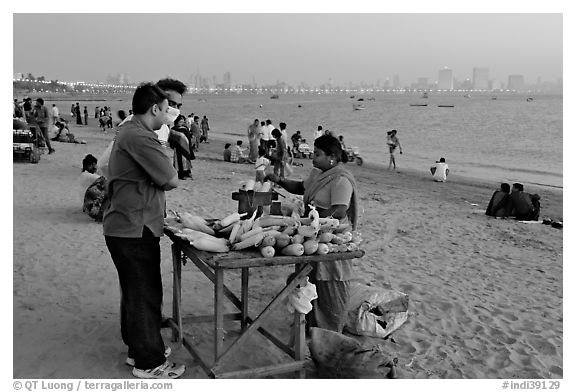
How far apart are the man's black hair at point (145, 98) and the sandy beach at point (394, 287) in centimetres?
178

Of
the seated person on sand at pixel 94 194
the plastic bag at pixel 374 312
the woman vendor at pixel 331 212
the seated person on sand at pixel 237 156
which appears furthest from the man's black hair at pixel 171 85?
the seated person on sand at pixel 237 156

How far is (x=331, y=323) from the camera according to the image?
425cm

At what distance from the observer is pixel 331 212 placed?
13.8 ft

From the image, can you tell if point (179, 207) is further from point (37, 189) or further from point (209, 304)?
point (209, 304)

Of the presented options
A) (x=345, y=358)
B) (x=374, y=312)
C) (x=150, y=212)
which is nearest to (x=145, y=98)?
(x=150, y=212)

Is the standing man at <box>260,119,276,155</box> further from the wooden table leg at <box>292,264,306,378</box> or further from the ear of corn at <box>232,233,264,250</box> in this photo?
the ear of corn at <box>232,233,264,250</box>

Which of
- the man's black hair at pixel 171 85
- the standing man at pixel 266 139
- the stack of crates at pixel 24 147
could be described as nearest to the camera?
the man's black hair at pixel 171 85

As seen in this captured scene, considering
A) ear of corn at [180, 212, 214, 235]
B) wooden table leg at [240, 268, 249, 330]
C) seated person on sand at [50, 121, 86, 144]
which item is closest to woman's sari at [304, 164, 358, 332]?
wooden table leg at [240, 268, 249, 330]

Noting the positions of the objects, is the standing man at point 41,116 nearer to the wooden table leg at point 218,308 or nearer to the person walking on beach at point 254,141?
the person walking on beach at point 254,141

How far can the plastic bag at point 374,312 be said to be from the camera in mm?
4453

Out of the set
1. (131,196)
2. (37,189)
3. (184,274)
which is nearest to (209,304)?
(184,274)

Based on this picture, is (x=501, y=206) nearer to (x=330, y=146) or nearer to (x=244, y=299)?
(x=330, y=146)

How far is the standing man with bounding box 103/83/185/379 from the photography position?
3279mm

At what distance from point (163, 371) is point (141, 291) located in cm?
58
